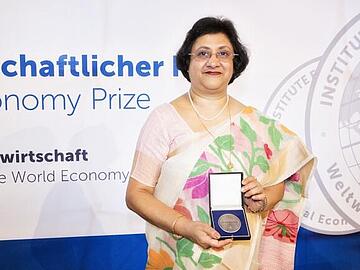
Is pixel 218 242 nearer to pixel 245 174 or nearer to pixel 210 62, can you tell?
pixel 245 174

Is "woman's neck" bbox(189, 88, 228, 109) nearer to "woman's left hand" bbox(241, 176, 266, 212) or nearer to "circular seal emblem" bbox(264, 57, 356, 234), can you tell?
"circular seal emblem" bbox(264, 57, 356, 234)

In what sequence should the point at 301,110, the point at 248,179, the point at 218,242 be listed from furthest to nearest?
the point at 301,110
the point at 248,179
the point at 218,242

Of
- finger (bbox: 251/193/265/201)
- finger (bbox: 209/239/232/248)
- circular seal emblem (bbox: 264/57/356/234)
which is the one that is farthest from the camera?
circular seal emblem (bbox: 264/57/356/234)

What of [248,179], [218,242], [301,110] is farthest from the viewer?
[301,110]

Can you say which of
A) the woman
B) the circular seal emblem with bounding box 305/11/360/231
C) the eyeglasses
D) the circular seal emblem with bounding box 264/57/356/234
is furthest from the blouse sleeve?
the circular seal emblem with bounding box 305/11/360/231

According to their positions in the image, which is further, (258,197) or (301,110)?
(301,110)

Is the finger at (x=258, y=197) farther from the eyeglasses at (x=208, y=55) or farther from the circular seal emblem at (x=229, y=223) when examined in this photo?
the eyeglasses at (x=208, y=55)

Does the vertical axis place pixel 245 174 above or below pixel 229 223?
above

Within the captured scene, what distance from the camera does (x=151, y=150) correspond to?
199cm

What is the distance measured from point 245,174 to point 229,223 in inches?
8.3

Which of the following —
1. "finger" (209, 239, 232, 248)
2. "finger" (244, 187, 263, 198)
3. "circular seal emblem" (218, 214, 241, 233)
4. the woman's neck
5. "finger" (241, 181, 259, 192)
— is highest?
the woman's neck

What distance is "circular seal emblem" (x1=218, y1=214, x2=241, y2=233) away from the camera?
189 cm

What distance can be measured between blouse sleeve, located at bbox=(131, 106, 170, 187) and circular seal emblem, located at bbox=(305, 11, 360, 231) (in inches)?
23.3

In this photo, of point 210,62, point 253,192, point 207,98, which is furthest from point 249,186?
point 210,62
